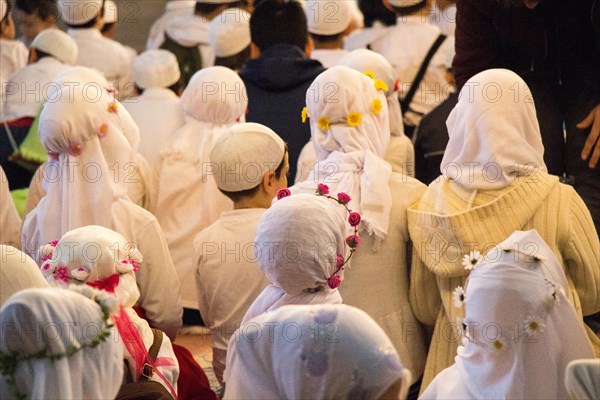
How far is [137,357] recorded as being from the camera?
3811 millimetres

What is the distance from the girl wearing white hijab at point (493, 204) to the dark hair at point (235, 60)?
3.37 m

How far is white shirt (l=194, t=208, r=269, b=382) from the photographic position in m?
4.88

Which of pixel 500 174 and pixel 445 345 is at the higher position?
pixel 500 174

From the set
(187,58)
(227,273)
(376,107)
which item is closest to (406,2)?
(187,58)

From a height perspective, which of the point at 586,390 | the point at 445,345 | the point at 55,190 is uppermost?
the point at 586,390

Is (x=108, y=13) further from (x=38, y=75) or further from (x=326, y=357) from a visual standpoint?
(x=326, y=357)

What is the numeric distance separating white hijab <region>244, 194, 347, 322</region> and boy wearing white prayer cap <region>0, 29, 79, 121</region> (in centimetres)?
370

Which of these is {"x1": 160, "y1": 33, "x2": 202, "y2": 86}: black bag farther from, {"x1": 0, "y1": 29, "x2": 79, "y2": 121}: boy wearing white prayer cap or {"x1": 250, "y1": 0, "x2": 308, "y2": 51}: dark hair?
{"x1": 250, "y1": 0, "x2": 308, "y2": 51}: dark hair

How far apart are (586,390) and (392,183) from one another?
6.50 ft

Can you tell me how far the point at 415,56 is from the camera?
719 centimetres

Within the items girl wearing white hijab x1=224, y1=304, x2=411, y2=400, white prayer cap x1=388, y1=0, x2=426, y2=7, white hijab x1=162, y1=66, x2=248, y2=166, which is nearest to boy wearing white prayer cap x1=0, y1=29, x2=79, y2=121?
white hijab x1=162, y1=66, x2=248, y2=166

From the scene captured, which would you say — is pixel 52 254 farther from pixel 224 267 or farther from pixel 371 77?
pixel 371 77

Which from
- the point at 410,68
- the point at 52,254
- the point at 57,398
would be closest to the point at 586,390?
the point at 57,398

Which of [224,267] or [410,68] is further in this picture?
[410,68]
